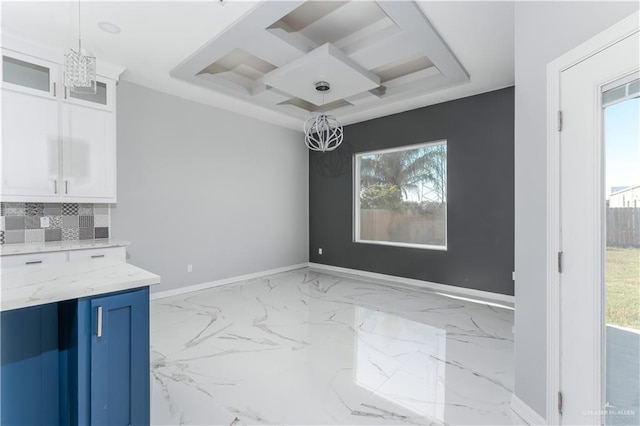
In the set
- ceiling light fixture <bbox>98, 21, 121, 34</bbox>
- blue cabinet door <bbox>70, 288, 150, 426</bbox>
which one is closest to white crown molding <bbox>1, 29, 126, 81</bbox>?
ceiling light fixture <bbox>98, 21, 121, 34</bbox>

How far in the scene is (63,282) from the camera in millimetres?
1349

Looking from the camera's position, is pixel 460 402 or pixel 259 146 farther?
pixel 259 146

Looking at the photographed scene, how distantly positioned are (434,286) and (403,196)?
1558 mm

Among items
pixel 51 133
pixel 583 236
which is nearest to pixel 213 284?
pixel 51 133

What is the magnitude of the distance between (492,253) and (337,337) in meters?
2.59

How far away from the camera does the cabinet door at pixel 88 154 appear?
302 cm

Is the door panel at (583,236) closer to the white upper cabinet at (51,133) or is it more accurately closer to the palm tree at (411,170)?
the palm tree at (411,170)

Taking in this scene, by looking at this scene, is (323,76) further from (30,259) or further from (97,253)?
(30,259)

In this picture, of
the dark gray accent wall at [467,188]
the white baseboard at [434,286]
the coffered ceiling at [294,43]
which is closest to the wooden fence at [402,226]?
the dark gray accent wall at [467,188]

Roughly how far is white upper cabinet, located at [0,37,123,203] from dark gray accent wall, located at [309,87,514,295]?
12.7ft

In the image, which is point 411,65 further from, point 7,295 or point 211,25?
point 7,295

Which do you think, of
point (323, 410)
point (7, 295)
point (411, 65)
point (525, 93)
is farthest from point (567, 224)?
point (411, 65)

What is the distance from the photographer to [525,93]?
176 centimetres

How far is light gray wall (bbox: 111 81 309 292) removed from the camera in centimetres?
388
